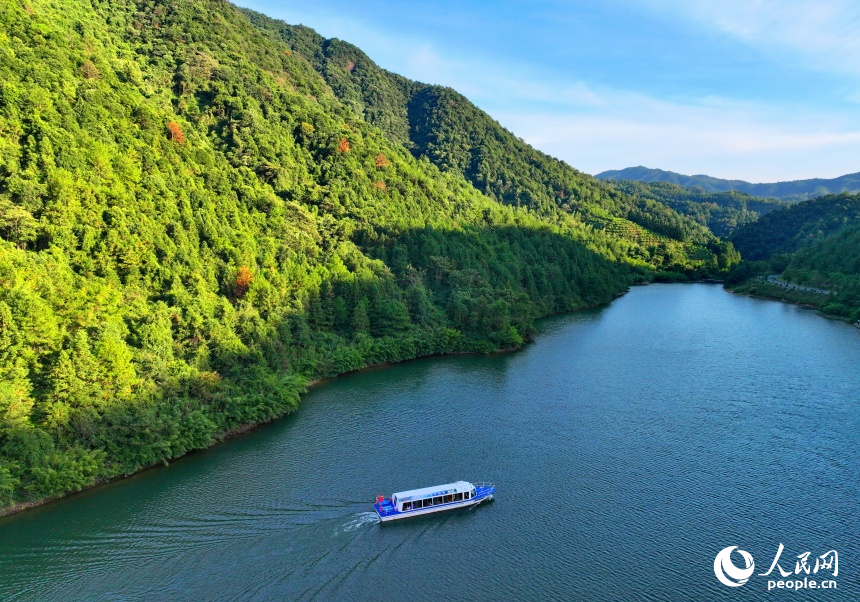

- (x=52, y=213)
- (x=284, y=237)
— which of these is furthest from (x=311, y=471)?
(x=284, y=237)

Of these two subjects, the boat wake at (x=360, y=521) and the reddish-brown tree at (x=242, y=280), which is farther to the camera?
the reddish-brown tree at (x=242, y=280)

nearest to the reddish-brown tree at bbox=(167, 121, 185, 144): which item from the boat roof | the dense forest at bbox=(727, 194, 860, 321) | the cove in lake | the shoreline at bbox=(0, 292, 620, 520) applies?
the shoreline at bbox=(0, 292, 620, 520)

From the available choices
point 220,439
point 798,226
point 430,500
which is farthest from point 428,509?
point 798,226

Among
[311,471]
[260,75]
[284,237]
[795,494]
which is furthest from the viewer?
[260,75]

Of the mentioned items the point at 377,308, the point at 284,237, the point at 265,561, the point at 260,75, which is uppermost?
the point at 260,75

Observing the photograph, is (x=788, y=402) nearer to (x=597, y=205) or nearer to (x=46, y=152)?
(x=46, y=152)

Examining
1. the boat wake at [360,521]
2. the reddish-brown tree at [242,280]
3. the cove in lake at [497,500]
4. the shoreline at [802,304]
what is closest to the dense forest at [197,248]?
the reddish-brown tree at [242,280]

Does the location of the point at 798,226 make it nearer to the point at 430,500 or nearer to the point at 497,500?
the point at 497,500

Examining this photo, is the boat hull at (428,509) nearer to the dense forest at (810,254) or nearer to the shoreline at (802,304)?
the shoreline at (802,304)
